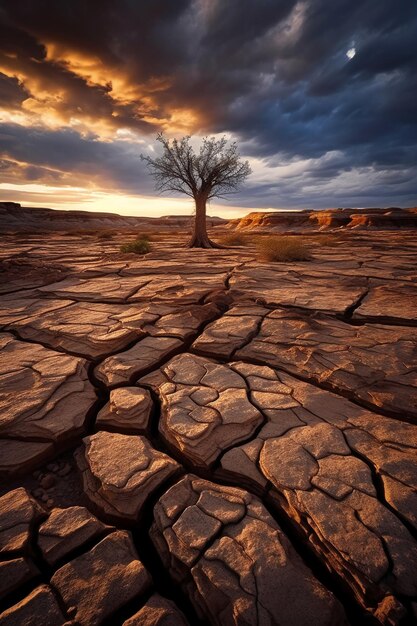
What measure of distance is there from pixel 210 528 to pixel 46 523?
2.20 ft

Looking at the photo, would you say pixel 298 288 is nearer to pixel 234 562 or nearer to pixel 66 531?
pixel 234 562

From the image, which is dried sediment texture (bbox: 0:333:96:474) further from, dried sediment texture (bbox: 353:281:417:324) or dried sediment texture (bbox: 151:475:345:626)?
dried sediment texture (bbox: 353:281:417:324)

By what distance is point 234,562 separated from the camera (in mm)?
981

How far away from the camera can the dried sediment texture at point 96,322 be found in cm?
254

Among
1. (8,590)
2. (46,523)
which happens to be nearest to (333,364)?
(46,523)

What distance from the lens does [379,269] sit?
5.24m

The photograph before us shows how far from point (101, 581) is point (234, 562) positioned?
0.46 meters

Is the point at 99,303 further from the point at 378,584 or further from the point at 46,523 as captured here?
the point at 378,584

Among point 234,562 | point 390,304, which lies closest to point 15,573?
point 234,562

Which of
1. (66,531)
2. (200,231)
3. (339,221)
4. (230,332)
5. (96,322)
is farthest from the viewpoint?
(339,221)

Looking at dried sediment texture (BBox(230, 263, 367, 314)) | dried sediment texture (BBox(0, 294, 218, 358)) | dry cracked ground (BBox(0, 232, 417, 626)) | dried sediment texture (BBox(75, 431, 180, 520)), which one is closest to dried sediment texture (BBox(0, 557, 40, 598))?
dry cracked ground (BBox(0, 232, 417, 626))

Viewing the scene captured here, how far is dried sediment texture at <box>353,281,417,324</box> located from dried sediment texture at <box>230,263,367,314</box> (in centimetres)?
15

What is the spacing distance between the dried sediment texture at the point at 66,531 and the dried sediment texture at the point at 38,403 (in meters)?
0.41

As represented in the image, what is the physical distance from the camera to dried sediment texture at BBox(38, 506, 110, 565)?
3.46 feet
